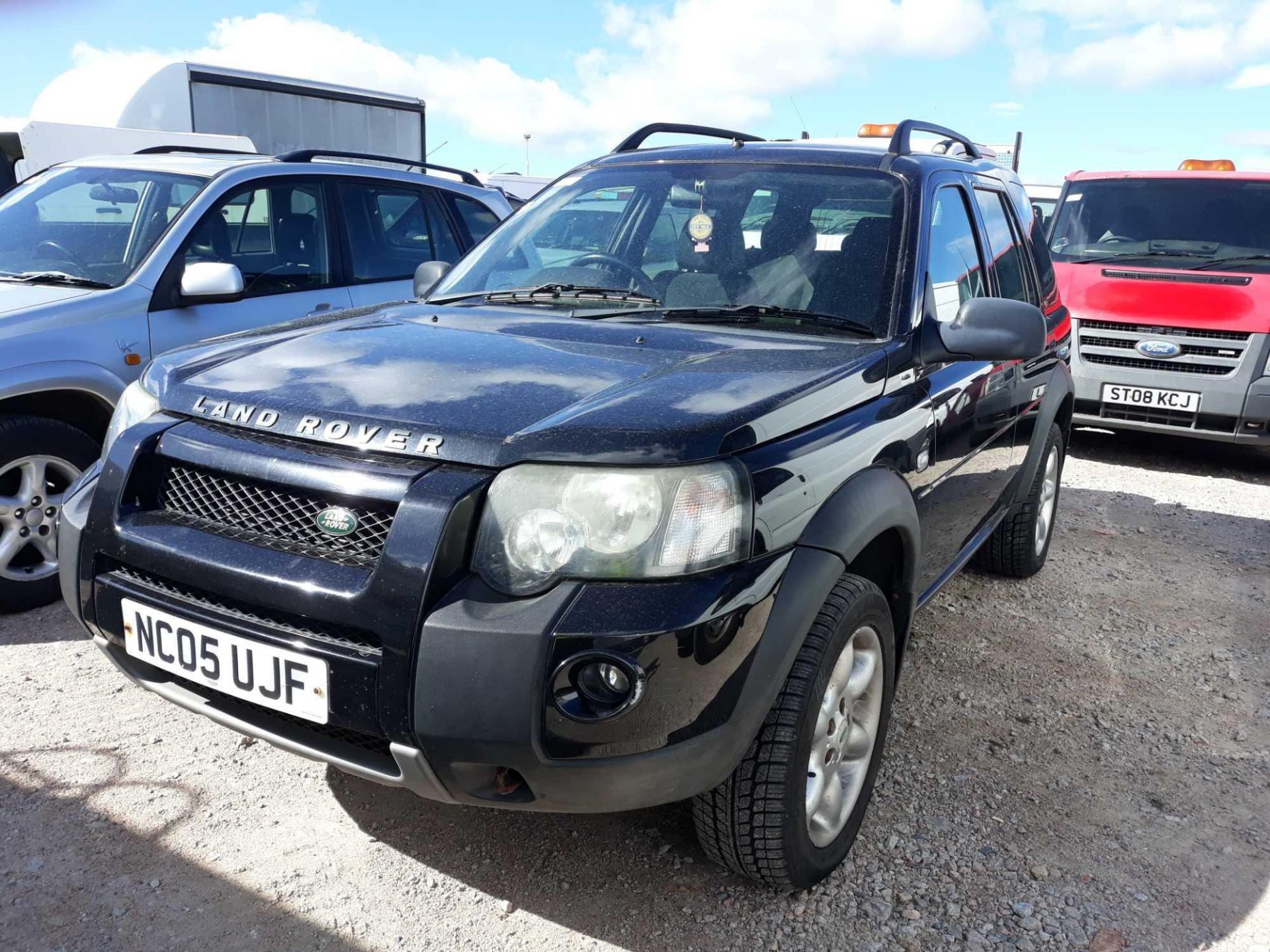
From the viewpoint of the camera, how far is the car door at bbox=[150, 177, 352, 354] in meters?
4.27

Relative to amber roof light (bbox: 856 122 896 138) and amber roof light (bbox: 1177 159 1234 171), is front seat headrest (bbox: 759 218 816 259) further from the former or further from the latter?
amber roof light (bbox: 1177 159 1234 171)

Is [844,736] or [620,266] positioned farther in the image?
[620,266]

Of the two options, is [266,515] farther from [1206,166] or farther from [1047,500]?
[1206,166]

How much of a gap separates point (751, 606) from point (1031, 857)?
4.23 ft

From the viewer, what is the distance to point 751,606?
1951mm

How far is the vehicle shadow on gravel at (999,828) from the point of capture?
2.39 meters

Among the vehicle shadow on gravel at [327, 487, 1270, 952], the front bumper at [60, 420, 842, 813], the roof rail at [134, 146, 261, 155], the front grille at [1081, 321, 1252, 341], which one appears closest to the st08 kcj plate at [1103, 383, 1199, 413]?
the front grille at [1081, 321, 1252, 341]

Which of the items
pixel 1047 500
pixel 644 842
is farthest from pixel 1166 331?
pixel 644 842

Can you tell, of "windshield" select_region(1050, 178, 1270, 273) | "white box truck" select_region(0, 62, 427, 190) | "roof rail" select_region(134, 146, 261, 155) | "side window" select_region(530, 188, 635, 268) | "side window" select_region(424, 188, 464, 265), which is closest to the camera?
"side window" select_region(530, 188, 635, 268)

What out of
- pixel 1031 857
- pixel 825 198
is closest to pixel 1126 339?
pixel 825 198

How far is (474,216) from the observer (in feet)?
19.4

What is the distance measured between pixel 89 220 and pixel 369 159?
1.48 m

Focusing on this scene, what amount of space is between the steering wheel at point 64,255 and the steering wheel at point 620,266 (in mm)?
2309

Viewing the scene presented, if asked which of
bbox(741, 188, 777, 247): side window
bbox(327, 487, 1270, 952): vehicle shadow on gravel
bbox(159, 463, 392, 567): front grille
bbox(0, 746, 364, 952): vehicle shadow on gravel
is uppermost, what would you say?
bbox(741, 188, 777, 247): side window
